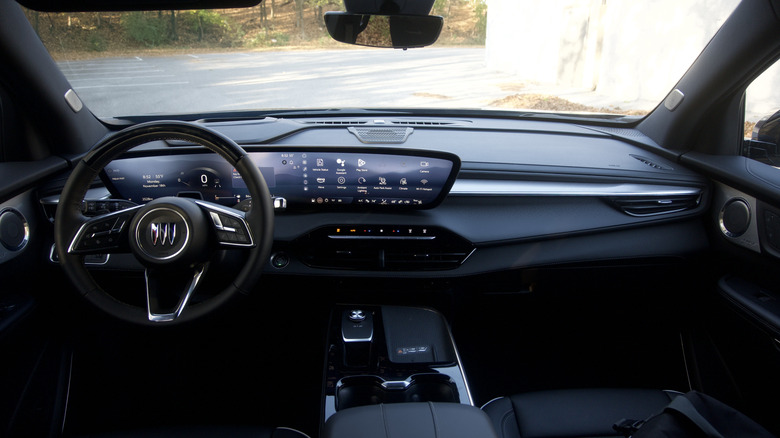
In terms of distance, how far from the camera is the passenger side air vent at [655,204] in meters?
2.63

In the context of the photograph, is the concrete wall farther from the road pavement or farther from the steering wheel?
the steering wheel

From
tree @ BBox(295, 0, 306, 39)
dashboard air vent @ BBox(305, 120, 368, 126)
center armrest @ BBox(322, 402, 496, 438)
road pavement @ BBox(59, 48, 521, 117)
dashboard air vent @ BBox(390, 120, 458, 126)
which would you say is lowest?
center armrest @ BBox(322, 402, 496, 438)

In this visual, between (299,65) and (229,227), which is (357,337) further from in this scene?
(299,65)

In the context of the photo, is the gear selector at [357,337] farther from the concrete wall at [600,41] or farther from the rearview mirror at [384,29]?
the concrete wall at [600,41]

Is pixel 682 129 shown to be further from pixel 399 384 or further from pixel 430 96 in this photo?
pixel 399 384

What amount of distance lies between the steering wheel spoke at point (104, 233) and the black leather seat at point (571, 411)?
Result: 63.1 inches

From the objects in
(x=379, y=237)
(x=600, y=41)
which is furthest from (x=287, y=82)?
(x=600, y=41)

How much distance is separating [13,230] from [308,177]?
1320 millimetres

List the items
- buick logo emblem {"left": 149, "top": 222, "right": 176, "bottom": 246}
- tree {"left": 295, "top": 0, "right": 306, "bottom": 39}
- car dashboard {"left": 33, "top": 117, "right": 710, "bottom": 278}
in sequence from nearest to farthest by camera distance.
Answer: buick logo emblem {"left": 149, "top": 222, "right": 176, "bottom": 246} < car dashboard {"left": 33, "top": 117, "right": 710, "bottom": 278} < tree {"left": 295, "top": 0, "right": 306, "bottom": 39}

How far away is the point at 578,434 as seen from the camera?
209 cm

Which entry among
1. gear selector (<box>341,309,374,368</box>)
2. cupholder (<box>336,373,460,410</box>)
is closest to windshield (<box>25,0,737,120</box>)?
gear selector (<box>341,309,374,368</box>)

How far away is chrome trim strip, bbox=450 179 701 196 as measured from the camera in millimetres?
2609

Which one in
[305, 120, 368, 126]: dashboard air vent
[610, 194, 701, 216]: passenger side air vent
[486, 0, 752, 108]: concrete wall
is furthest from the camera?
[486, 0, 752, 108]: concrete wall

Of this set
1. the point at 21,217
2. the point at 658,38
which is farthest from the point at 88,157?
the point at 658,38
